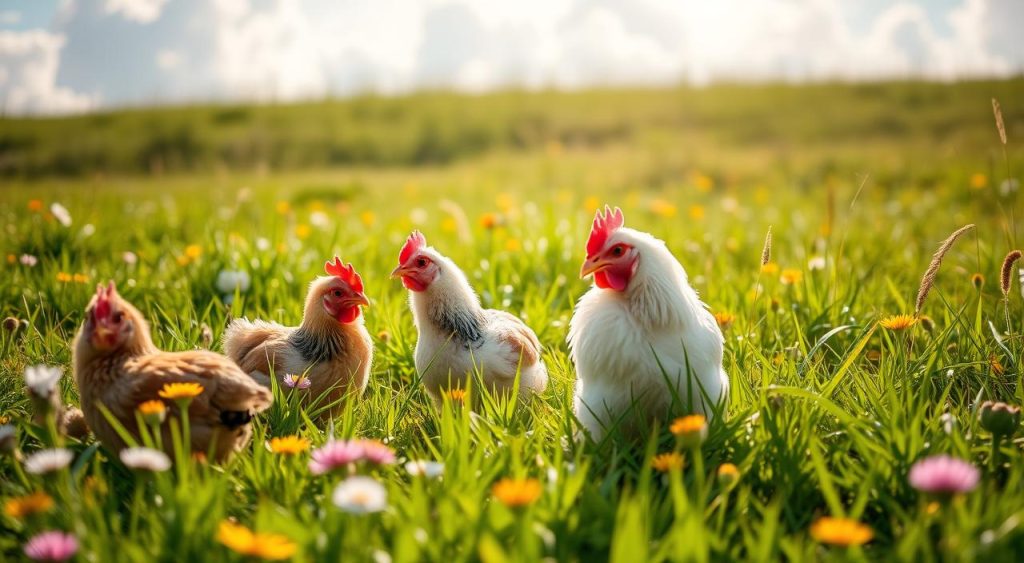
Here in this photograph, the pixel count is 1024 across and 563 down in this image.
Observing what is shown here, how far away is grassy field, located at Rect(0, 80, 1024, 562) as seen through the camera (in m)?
1.70

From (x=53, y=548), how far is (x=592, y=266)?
1.57m

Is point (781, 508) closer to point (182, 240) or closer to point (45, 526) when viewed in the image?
point (45, 526)

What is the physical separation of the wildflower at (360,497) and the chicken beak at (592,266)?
3.32 ft

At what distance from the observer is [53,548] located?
1.47m

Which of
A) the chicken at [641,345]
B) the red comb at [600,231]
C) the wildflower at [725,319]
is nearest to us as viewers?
the chicken at [641,345]

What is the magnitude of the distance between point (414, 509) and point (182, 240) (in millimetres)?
4862

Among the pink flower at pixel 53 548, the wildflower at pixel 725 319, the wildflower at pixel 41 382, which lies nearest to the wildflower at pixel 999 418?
the wildflower at pixel 725 319

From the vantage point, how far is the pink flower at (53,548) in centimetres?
146

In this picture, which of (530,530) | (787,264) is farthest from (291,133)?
(530,530)

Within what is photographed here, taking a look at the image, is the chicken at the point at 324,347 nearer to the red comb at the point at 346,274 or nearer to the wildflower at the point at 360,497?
the red comb at the point at 346,274

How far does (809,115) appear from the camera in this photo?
52.5 ft

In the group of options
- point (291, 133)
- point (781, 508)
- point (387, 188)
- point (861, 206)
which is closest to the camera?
point (781, 508)

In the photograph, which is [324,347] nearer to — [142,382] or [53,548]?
[142,382]

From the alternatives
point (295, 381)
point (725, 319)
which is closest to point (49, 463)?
point (295, 381)
